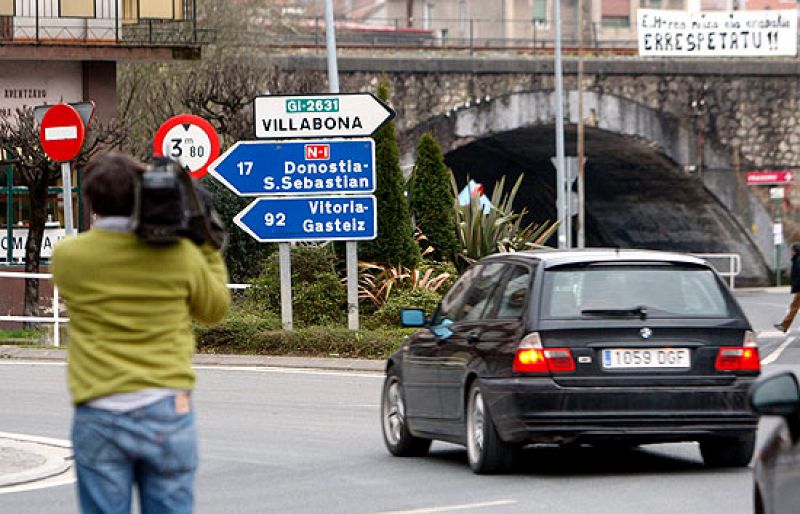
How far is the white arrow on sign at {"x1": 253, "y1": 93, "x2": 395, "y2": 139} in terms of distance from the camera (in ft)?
74.6

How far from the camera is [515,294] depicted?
11602mm

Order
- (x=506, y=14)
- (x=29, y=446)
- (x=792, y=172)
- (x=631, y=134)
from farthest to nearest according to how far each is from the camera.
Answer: (x=506, y=14) < (x=792, y=172) < (x=631, y=134) < (x=29, y=446)

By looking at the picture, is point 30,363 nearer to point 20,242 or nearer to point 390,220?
point 390,220

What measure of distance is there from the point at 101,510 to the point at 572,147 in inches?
1956

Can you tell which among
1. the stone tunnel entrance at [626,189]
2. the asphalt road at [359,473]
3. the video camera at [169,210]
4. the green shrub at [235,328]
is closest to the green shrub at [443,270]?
the green shrub at [235,328]

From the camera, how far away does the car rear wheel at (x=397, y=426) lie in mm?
12836

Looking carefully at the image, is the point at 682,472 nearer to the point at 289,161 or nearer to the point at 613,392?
the point at 613,392

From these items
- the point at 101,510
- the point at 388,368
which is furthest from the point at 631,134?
the point at 101,510

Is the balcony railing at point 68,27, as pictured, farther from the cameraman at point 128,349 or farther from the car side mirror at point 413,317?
the cameraman at point 128,349

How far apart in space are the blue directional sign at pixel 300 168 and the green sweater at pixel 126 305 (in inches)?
661

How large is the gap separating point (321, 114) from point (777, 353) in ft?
23.3

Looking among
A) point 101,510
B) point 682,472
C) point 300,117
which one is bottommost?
point 682,472

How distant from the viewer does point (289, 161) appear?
75.2 feet

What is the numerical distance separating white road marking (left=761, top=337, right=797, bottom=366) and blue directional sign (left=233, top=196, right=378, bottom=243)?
510 cm
